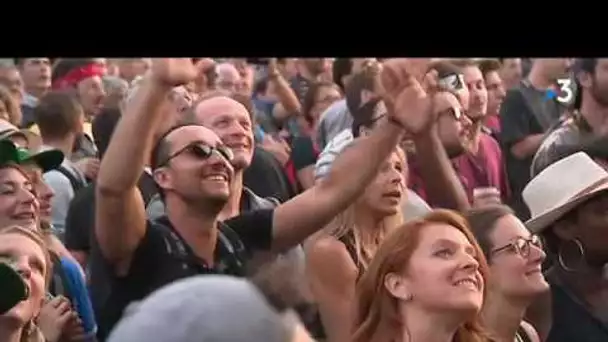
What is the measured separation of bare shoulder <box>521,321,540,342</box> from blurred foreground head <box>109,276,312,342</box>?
3.75ft

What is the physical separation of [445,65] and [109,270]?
613mm

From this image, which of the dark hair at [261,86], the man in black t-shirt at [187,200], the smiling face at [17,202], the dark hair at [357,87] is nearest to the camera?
the man in black t-shirt at [187,200]

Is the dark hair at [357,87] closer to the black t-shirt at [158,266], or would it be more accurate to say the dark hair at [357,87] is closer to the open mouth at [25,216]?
the black t-shirt at [158,266]

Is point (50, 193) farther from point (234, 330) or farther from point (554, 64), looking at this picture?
point (234, 330)

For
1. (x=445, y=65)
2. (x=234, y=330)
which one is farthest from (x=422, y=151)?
(x=234, y=330)

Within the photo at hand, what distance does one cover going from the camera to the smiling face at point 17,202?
231 centimetres

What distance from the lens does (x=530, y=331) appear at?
2336 mm

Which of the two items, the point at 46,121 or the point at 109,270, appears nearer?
the point at 109,270

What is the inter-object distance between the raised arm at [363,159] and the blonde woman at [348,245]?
0.02 meters

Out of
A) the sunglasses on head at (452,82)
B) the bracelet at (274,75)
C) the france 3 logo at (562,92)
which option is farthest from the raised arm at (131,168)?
the france 3 logo at (562,92)

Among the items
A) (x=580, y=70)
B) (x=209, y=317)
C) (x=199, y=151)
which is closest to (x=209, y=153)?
(x=199, y=151)

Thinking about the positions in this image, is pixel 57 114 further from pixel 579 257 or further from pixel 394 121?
pixel 579 257
